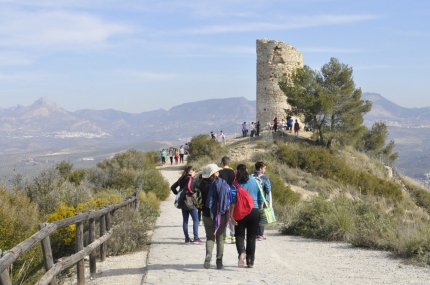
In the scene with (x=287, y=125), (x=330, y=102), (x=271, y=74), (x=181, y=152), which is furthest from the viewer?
A: (x=271, y=74)

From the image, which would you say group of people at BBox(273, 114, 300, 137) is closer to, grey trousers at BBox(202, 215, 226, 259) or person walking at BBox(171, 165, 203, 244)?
person walking at BBox(171, 165, 203, 244)

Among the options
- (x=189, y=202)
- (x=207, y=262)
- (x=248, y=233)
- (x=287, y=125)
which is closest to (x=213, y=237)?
(x=207, y=262)

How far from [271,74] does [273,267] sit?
106 feet

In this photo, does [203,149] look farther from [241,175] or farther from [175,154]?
[241,175]

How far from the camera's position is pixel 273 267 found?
8.93m

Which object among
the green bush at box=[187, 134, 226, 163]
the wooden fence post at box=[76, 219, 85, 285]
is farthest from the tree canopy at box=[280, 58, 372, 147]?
the wooden fence post at box=[76, 219, 85, 285]

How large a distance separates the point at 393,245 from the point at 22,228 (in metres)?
8.31

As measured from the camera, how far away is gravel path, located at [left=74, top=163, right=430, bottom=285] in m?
7.93

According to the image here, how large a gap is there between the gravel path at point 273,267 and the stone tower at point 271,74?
94.2ft

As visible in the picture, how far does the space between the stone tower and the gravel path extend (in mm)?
28722

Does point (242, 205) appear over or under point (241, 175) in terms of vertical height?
under

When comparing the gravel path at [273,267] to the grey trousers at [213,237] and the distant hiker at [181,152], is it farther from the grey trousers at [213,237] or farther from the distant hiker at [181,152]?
the distant hiker at [181,152]

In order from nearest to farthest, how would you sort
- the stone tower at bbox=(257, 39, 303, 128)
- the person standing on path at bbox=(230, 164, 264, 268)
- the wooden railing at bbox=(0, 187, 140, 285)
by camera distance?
the wooden railing at bbox=(0, 187, 140, 285) → the person standing on path at bbox=(230, 164, 264, 268) → the stone tower at bbox=(257, 39, 303, 128)

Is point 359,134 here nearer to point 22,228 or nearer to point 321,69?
point 321,69
